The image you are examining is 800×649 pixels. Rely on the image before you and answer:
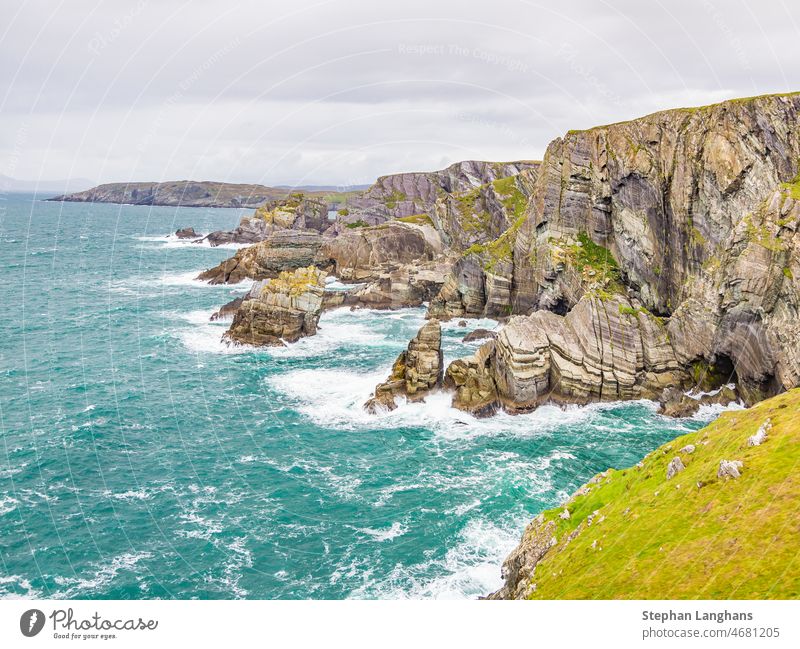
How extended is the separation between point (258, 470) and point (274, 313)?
3814cm

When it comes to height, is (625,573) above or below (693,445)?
below

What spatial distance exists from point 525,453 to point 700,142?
1667 inches

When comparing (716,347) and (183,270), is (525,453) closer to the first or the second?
(716,347)

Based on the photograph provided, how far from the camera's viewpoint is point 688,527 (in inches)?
890

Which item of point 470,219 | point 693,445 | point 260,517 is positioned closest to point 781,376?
point 693,445

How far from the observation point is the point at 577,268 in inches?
2891

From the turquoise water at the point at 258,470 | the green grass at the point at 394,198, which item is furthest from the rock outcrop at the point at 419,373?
the green grass at the point at 394,198

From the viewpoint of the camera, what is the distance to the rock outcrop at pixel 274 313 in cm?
8112

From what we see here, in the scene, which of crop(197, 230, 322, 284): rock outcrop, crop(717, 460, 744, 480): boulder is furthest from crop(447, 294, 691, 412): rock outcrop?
crop(197, 230, 322, 284): rock outcrop

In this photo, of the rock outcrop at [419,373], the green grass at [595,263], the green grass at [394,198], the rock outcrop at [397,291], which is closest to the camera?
the rock outcrop at [419,373]

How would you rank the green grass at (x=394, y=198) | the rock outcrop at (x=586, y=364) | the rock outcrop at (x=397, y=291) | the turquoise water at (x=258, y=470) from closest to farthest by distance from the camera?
1. the turquoise water at (x=258, y=470)
2. the rock outcrop at (x=586, y=364)
3. the rock outcrop at (x=397, y=291)
4. the green grass at (x=394, y=198)

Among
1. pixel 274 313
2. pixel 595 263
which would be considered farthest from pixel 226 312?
pixel 595 263

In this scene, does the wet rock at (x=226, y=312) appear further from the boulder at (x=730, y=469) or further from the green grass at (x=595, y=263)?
the boulder at (x=730, y=469)

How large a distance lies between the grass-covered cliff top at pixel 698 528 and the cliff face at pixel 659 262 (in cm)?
2600
